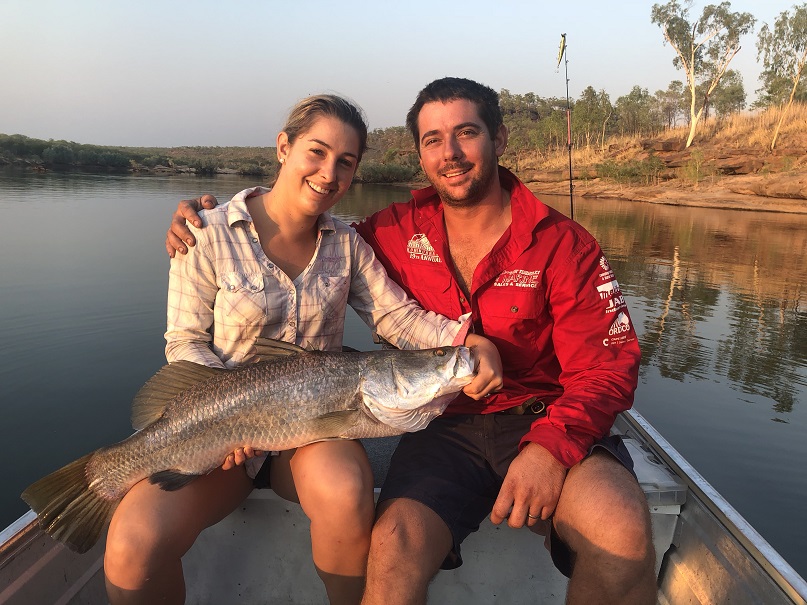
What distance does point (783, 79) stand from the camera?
44688 millimetres

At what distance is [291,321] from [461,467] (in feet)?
4.01

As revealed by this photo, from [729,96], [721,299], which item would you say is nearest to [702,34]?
[729,96]

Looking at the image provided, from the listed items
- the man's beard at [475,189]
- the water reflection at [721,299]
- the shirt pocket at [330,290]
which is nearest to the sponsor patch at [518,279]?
the man's beard at [475,189]

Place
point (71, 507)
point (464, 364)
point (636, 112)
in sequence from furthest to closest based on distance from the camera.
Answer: point (636, 112)
point (464, 364)
point (71, 507)

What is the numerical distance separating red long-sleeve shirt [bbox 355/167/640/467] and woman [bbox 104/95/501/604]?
0.23 m

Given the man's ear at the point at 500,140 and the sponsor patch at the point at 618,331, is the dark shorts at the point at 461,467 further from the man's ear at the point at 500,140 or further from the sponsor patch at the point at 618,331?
the man's ear at the point at 500,140

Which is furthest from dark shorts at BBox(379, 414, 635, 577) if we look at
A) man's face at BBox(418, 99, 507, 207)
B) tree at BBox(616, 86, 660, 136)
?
tree at BBox(616, 86, 660, 136)

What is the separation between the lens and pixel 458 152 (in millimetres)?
3732

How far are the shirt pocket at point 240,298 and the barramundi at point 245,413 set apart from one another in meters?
0.20

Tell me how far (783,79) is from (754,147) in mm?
10684

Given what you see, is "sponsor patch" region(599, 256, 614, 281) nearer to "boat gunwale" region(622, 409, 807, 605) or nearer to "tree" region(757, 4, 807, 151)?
"boat gunwale" region(622, 409, 807, 605)

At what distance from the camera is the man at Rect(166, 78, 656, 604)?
2.46 meters

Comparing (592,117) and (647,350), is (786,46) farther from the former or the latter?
(647,350)

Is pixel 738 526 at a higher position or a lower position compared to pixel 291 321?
lower
